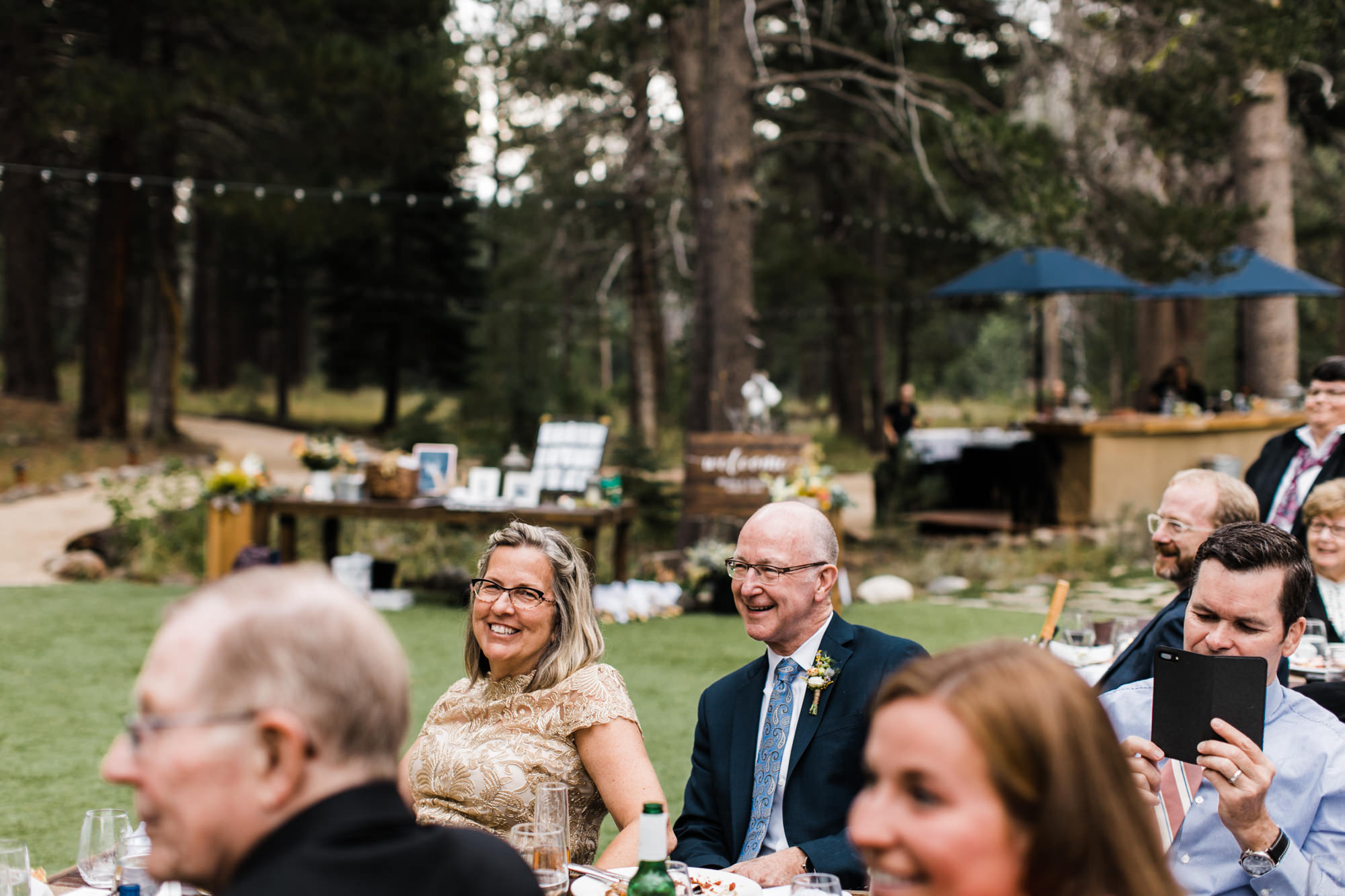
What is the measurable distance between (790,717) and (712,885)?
0.73m

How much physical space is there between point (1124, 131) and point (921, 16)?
3.89 m

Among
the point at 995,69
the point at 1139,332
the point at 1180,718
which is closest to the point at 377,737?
the point at 1180,718

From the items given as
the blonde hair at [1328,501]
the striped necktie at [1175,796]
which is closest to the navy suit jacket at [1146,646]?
the striped necktie at [1175,796]

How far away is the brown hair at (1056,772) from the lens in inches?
46.2

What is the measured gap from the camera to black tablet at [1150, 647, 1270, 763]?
6.92ft

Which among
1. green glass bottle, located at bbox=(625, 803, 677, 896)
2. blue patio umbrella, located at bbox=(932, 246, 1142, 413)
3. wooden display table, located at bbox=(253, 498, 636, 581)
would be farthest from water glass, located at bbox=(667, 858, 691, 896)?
blue patio umbrella, located at bbox=(932, 246, 1142, 413)

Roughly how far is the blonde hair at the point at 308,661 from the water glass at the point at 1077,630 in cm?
315

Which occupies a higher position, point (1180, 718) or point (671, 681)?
point (1180, 718)

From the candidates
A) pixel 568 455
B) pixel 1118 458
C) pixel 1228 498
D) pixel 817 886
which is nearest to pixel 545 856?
pixel 817 886

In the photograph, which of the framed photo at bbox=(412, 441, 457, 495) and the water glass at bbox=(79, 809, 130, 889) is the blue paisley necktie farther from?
the framed photo at bbox=(412, 441, 457, 495)

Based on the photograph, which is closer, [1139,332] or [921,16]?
[921,16]

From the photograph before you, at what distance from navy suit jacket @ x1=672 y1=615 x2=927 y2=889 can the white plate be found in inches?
15.0

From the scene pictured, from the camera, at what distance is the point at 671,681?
724 cm

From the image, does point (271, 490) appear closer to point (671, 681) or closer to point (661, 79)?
point (671, 681)
